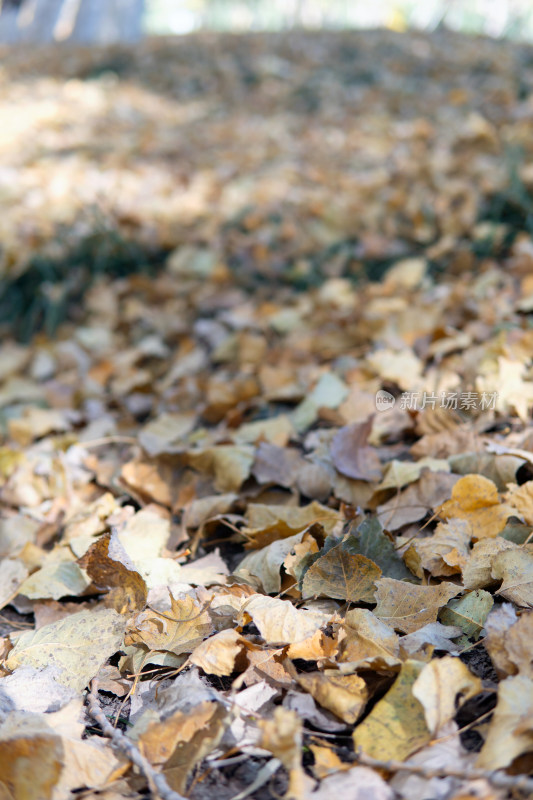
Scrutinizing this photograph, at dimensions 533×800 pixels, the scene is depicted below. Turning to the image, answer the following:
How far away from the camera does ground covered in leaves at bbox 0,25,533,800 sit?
682mm

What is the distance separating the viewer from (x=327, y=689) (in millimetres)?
722

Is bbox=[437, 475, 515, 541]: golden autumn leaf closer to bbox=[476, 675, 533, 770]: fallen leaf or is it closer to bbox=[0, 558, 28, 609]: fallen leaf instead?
bbox=[476, 675, 533, 770]: fallen leaf

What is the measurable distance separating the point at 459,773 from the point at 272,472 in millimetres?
672

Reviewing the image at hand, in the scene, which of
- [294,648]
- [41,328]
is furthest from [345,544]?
[41,328]

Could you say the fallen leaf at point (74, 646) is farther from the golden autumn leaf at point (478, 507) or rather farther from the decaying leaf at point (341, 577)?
the golden autumn leaf at point (478, 507)

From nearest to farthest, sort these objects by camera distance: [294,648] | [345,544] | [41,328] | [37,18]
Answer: [294,648], [345,544], [41,328], [37,18]

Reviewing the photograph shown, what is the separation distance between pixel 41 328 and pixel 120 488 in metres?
1.44

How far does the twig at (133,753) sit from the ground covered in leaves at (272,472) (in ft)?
0.05

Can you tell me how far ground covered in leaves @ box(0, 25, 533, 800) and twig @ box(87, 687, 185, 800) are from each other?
1 cm

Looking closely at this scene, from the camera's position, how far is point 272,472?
47.2 inches

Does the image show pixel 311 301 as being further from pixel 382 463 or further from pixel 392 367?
pixel 382 463

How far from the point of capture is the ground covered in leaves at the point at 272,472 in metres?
0.68

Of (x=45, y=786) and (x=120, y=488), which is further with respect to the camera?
(x=120, y=488)

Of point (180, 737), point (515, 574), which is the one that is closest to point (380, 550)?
point (515, 574)
